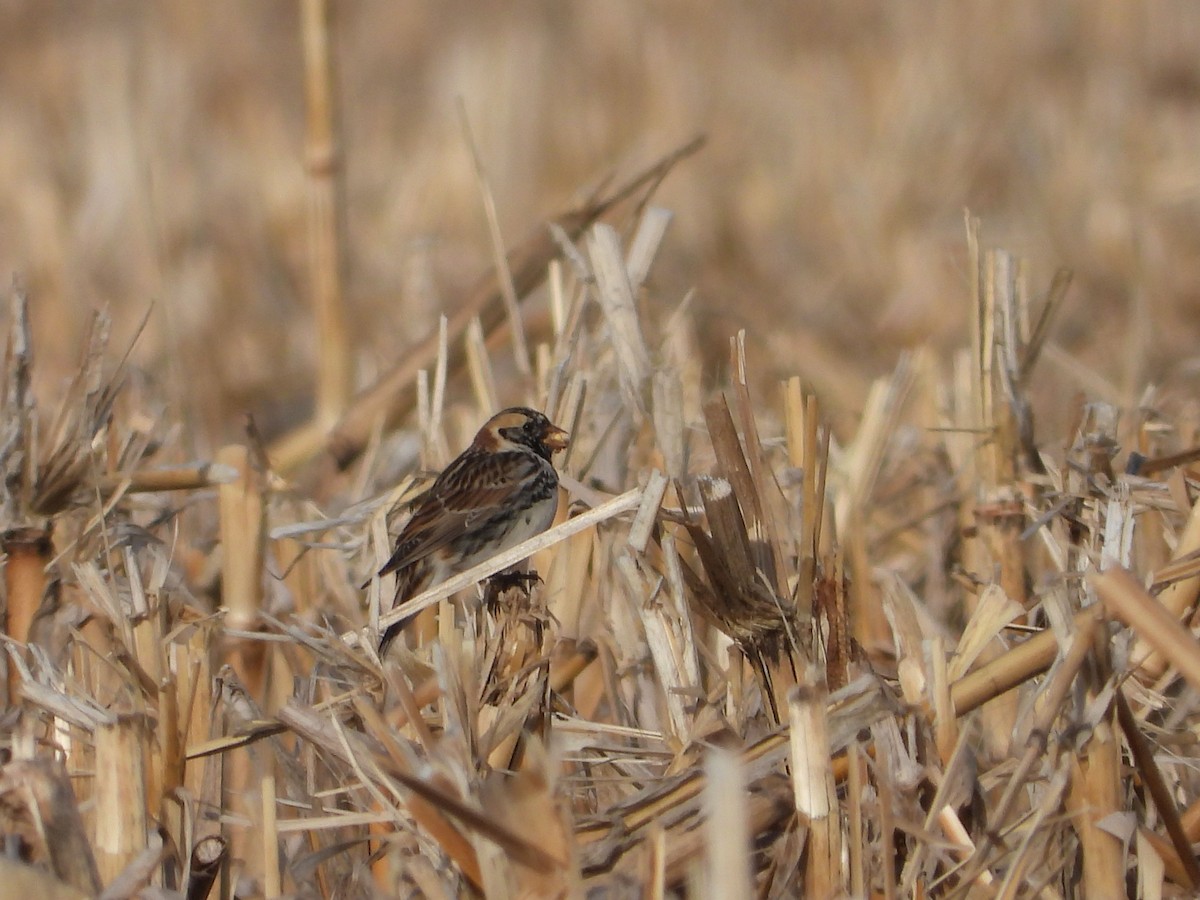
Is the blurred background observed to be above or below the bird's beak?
above

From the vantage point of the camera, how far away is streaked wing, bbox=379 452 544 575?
12.4 feet

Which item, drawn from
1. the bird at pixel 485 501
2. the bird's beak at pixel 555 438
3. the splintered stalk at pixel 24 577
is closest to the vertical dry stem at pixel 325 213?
the bird at pixel 485 501

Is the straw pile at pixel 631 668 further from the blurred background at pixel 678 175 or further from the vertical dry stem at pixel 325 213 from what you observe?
the blurred background at pixel 678 175

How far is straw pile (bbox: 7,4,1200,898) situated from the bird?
88mm

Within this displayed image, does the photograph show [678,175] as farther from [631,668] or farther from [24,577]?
[24,577]

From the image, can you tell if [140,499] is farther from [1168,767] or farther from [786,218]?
[786,218]

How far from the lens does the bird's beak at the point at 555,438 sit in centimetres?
366

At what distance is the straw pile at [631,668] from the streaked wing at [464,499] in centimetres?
8

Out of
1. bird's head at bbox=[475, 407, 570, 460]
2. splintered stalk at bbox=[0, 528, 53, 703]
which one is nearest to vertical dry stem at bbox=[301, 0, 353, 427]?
bird's head at bbox=[475, 407, 570, 460]

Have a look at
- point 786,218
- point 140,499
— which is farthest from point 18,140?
point 140,499

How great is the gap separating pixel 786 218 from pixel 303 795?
590 centimetres

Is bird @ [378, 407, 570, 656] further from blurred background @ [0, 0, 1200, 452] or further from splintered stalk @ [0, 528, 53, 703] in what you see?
blurred background @ [0, 0, 1200, 452]

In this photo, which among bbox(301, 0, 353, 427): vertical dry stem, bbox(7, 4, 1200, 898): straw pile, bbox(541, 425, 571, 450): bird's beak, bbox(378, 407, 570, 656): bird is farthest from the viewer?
bbox(301, 0, 353, 427): vertical dry stem

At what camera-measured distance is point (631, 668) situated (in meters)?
3.26
